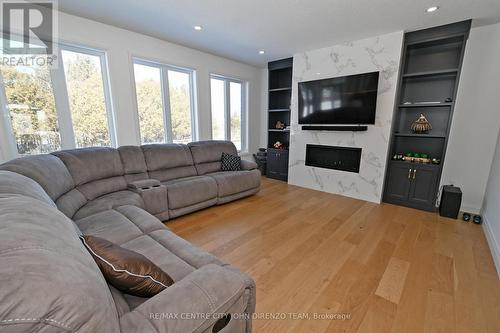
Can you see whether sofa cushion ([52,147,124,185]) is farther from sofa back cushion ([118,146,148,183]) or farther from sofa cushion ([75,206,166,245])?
sofa cushion ([75,206,166,245])

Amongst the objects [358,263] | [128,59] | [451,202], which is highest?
[128,59]

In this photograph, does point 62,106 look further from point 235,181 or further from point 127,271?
point 127,271

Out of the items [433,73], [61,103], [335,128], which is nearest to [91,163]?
[61,103]

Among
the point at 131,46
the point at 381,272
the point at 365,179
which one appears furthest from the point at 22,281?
the point at 365,179

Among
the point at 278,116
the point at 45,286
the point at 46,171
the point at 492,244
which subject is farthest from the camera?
the point at 278,116

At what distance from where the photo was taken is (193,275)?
40.2 inches

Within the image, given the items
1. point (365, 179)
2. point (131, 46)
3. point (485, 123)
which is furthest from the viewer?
point (365, 179)

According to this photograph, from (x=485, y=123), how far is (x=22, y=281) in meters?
4.69

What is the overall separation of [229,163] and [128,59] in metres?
2.28

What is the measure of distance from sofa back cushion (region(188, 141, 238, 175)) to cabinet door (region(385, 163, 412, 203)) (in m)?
2.84

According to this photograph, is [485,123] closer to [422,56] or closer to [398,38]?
[422,56]

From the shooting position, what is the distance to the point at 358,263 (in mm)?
2070

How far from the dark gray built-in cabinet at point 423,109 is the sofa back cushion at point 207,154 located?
2.92 metres

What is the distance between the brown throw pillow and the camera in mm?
942
